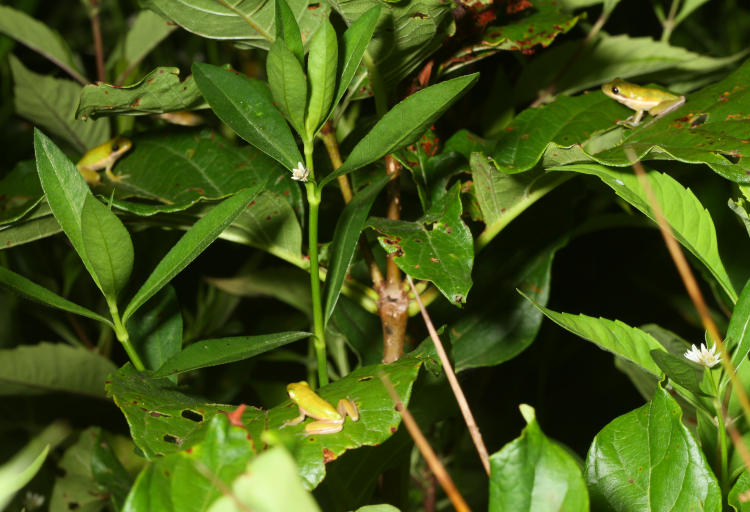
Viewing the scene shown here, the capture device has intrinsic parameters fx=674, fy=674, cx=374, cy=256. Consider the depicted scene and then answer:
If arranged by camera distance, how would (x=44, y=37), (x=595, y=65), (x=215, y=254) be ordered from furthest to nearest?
(x=215, y=254) < (x=44, y=37) < (x=595, y=65)

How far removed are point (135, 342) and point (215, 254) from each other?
15.2 inches

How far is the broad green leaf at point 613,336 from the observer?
1.31 feet

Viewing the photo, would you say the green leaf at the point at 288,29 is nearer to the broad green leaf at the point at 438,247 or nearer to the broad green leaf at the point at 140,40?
the broad green leaf at the point at 438,247

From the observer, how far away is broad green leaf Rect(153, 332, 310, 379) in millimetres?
419

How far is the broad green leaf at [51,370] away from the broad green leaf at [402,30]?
0.50m

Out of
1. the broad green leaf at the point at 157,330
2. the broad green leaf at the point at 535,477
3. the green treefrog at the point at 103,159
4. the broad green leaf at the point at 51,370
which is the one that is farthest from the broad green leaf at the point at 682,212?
the broad green leaf at the point at 51,370

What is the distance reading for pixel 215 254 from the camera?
0.93 meters

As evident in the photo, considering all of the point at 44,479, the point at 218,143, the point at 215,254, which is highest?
the point at 218,143

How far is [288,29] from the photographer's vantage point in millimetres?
414

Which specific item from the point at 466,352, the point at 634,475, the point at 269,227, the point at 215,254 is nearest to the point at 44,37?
the point at 215,254

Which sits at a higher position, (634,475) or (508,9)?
(508,9)

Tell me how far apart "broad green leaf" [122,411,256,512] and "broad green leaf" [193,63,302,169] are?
21cm

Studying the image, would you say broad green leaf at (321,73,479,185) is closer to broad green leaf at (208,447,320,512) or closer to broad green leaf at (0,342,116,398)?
broad green leaf at (208,447,320,512)

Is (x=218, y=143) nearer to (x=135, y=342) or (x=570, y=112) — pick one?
(x=135, y=342)
